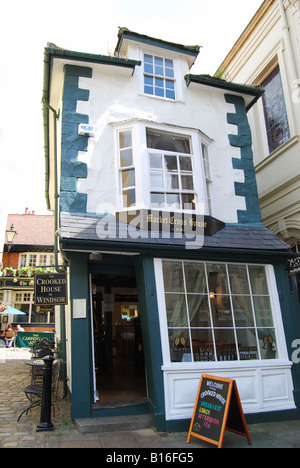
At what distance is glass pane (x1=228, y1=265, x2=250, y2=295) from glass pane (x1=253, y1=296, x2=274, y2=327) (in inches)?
10.8

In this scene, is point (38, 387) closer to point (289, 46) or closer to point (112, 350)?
point (112, 350)

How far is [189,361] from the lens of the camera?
19.6ft

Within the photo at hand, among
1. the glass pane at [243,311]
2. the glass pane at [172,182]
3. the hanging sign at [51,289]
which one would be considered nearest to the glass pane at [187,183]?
the glass pane at [172,182]

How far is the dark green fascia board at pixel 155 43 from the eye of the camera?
7.87 metres

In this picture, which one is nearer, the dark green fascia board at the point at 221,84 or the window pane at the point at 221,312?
the window pane at the point at 221,312

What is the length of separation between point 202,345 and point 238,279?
4.91 ft

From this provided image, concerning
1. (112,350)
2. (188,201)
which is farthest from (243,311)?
(112,350)

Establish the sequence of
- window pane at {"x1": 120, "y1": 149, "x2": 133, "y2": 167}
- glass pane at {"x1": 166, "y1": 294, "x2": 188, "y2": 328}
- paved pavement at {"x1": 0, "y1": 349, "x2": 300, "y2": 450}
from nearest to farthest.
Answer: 1. paved pavement at {"x1": 0, "y1": 349, "x2": 300, "y2": 450}
2. glass pane at {"x1": 166, "y1": 294, "x2": 188, "y2": 328}
3. window pane at {"x1": 120, "y1": 149, "x2": 133, "y2": 167}

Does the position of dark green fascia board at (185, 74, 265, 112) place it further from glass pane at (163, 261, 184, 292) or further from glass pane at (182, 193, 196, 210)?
glass pane at (163, 261, 184, 292)

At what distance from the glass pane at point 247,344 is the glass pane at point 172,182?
310cm

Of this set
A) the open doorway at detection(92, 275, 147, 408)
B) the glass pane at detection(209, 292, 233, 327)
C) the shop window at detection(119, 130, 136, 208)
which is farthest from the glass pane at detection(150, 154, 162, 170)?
the open doorway at detection(92, 275, 147, 408)

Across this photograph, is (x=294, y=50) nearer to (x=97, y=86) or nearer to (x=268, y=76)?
(x=268, y=76)

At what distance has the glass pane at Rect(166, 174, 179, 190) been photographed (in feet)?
22.9

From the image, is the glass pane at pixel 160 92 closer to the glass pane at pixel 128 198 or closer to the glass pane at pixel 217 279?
the glass pane at pixel 128 198
